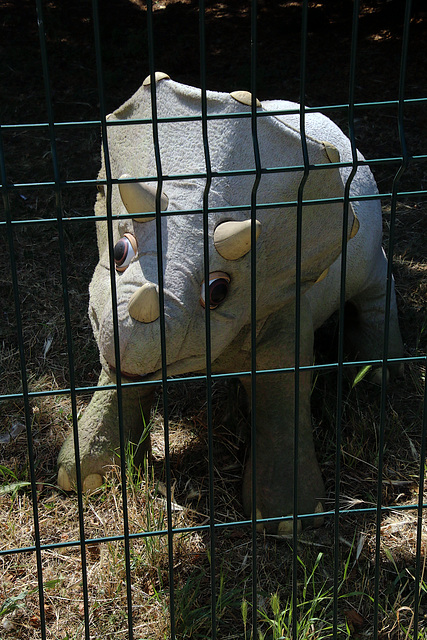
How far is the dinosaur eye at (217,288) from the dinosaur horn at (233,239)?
0.06m

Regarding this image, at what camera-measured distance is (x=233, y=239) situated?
2211 millimetres

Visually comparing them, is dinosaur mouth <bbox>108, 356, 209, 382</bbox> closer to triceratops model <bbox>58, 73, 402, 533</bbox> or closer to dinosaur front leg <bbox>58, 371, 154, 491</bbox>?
triceratops model <bbox>58, 73, 402, 533</bbox>

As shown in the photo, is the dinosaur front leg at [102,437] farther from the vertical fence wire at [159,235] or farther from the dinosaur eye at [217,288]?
the vertical fence wire at [159,235]

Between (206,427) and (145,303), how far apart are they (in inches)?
39.9

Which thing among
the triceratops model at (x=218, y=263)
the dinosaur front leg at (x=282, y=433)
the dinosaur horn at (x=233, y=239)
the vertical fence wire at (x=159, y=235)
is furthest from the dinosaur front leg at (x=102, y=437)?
the vertical fence wire at (x=159, y=235)

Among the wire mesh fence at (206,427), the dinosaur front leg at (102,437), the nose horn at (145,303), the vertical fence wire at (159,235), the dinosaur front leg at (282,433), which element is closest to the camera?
the vertical fence wire at (159,235)

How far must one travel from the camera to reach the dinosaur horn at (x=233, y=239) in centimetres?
220

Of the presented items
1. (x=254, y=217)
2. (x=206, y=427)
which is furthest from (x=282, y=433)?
(x=254, y=217)

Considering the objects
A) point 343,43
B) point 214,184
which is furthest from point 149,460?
point 343,43

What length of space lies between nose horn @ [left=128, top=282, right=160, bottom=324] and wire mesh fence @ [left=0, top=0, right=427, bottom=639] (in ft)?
0.06

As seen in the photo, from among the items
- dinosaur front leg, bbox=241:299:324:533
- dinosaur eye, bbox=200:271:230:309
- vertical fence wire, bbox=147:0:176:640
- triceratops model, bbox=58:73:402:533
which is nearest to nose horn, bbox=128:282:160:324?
triceratops model, bbox=58:73:402:533

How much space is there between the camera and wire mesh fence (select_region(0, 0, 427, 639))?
1.64 metres

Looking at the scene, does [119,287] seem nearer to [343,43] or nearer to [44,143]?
[44,143]

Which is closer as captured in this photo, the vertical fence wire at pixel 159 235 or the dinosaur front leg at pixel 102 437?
the vertical fence wire at pixel 159 235
